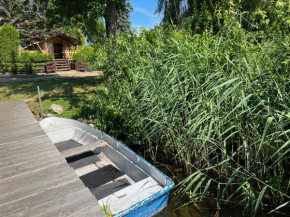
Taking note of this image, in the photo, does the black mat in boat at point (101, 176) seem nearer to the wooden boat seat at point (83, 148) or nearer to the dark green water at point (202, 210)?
the wooden boat seat at point (83, 148)

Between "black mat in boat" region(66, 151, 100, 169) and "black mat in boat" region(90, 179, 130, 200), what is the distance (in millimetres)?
767

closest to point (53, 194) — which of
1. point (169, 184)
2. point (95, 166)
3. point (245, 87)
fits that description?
point (169, 184)

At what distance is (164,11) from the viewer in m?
7.76

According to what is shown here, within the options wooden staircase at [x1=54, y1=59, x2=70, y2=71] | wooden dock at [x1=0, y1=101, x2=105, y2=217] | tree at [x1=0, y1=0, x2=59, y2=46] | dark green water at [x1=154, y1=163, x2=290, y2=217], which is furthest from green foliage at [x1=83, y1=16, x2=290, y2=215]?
tree at [x1=0, y1=0, x2=59, y2=46]

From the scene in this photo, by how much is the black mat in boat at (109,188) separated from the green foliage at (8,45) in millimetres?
15845

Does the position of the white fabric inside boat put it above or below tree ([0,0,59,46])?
below

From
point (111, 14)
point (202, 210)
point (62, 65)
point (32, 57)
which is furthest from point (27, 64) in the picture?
point (202, 210)

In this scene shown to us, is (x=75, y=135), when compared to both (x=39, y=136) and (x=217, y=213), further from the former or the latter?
(x=217, y=213)

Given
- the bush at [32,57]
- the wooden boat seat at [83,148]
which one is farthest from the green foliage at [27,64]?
the wooden boat seat at [83,148]

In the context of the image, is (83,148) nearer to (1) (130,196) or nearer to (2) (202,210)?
(1) (130,196)

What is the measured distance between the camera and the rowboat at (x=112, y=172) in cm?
251

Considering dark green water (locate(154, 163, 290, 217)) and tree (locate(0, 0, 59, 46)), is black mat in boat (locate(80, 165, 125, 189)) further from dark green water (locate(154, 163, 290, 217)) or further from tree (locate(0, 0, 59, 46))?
tree (locate(0, 0, 59, 46))

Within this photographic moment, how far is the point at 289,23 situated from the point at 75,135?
4327mm

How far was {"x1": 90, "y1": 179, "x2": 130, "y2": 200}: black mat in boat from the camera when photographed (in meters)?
3.03
